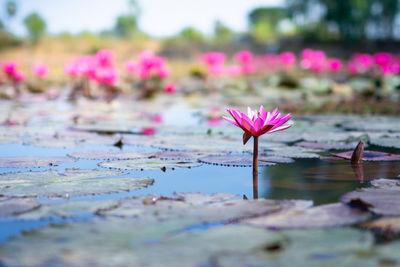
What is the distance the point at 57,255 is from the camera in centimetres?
85

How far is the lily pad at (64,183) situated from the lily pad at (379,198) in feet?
2.05

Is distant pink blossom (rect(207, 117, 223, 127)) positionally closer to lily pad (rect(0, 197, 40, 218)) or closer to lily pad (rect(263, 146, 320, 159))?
lily pad (rect(263, 146, 320, 159))

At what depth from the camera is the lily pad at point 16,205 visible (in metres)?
1.15

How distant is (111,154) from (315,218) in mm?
1159

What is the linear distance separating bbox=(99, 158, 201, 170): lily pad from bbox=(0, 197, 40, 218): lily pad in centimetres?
50

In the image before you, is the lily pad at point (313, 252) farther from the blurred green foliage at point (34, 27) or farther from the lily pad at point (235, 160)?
the blurred green foliage at point (34, 27)

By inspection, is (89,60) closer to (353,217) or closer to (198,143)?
(198,143)

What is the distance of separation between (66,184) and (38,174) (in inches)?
8.0

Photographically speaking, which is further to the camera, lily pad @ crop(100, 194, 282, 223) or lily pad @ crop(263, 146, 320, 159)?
lily pad @ crop(263, 146, 320, 159)

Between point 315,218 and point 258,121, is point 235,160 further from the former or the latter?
point 315,218

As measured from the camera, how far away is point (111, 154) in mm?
2033

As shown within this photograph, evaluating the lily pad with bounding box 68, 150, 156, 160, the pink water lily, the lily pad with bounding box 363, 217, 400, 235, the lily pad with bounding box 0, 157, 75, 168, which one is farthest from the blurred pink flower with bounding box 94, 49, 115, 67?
the lily pad with bounding box 363, 217, 400, 235

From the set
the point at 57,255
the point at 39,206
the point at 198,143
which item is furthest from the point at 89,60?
the point at 57,255

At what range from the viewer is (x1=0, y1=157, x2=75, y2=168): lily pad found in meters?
1.79
